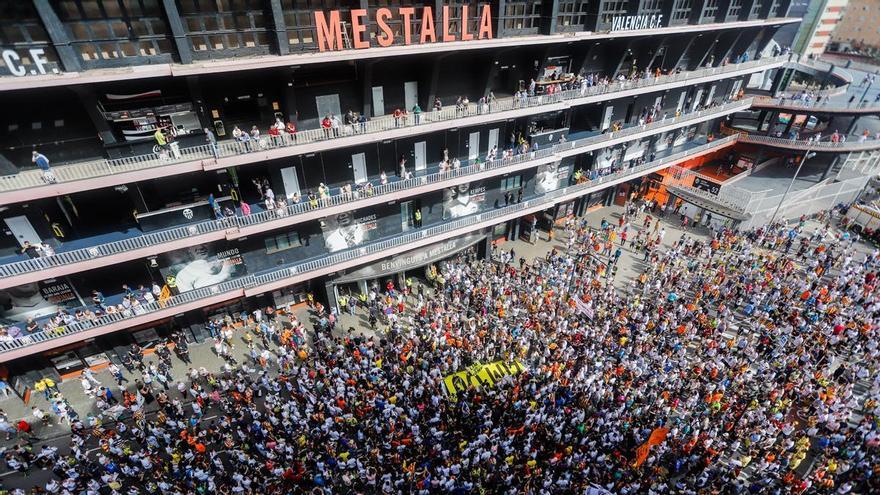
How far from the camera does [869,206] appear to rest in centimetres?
4212

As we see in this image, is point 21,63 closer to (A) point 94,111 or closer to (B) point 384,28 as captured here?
(A) point 94,111

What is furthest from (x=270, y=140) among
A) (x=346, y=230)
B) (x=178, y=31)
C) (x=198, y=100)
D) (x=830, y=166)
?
(x=830, y=166)

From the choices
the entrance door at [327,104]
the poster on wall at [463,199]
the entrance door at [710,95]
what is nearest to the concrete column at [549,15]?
the poster on wall at [463,199]

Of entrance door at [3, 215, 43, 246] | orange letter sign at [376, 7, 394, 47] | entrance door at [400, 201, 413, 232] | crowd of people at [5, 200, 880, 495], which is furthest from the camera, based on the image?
entrance door at [400, 201, 413, 232]

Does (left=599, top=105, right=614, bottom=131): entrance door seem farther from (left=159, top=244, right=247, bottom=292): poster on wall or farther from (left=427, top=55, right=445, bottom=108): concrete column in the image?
(left=159, top=244, right=247, bottom=292): poster on wall

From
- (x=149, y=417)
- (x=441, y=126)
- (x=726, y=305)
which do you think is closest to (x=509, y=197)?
(x=441, y=126)

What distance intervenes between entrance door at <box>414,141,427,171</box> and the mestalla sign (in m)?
16.6

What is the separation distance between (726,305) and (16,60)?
141ft

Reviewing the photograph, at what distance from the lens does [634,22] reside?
32250 mm

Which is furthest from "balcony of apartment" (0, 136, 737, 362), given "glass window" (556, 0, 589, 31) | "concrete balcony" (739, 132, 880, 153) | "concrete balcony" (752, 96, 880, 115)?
"concrete balcony" (752, 96, 880, 115)

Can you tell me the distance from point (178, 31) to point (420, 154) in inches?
602

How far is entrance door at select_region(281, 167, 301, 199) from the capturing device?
2586 centimetres

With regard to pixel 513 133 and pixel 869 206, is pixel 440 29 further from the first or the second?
pixel 869 206

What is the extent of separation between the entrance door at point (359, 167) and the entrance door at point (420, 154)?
3.80 m
